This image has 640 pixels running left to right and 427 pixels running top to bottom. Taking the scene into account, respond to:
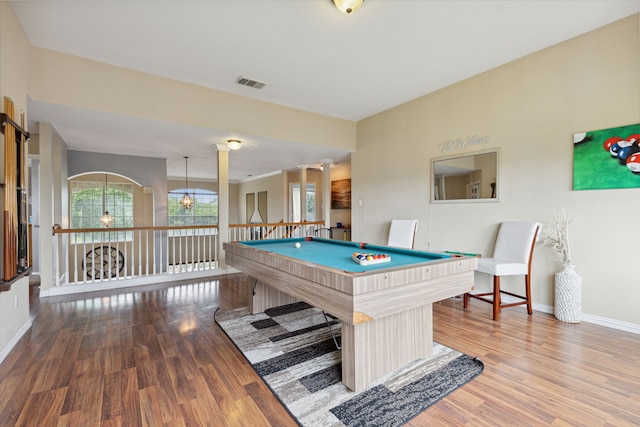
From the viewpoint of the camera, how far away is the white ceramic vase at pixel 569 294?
2924 millimetres

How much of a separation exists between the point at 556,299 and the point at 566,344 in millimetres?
662

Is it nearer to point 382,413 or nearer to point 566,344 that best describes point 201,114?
point 382,413

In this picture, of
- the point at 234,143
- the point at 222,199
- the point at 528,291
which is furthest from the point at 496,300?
the point at 222,199

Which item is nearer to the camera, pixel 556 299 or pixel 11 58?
pixel 11 58

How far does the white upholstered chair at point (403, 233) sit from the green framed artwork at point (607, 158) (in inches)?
72.9

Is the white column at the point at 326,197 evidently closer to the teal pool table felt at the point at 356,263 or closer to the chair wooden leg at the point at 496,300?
the teal pool table felt at the point at 356,263

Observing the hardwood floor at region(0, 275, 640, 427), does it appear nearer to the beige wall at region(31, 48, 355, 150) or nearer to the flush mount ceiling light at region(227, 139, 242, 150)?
the beige wall at region(31, 48, 355, 150)

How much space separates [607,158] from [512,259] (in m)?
1.28

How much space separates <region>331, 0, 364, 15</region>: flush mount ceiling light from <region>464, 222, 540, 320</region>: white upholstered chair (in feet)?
8.76

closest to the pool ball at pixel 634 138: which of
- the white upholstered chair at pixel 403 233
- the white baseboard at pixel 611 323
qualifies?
the white baseboard at pixel 611 323

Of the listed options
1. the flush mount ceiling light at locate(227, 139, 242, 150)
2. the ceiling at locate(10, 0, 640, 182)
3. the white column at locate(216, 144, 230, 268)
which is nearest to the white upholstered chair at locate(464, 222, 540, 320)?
the ceiling at locate(10, 0, 640, 182)

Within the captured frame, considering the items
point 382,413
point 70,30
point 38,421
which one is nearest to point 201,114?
point 70,30

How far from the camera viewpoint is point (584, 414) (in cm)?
166

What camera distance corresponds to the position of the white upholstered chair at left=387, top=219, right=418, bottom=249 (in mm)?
4242
